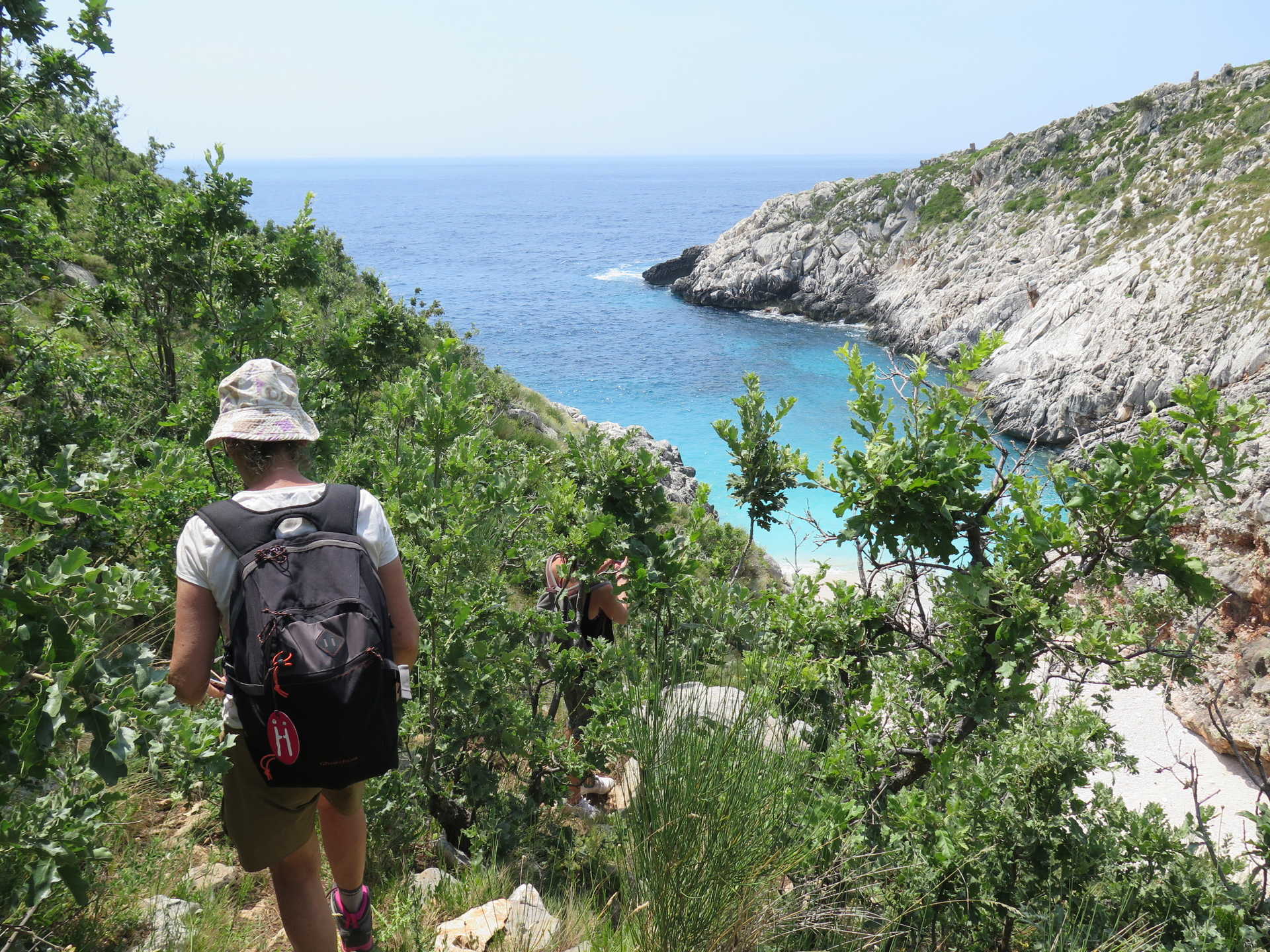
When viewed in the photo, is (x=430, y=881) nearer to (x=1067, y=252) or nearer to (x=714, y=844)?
(x=714, y=844)

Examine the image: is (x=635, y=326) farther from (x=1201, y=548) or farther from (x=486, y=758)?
(x=486, y=758)

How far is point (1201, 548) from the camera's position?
16.5m

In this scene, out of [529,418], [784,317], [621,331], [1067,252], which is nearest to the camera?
[529,418]

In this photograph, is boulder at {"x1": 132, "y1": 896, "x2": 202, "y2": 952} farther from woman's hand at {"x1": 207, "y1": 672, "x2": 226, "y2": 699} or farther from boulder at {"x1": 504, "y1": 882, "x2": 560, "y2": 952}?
boulder at {"x1": 504, "y1": 882, "x2": 560, "y2": 952}

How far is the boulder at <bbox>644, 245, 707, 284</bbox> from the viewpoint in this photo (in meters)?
74.6

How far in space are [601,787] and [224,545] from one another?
3499 mm

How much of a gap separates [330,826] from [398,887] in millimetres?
967

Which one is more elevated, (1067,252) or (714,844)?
(1067,252)

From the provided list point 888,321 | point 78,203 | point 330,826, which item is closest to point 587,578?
point 330,826

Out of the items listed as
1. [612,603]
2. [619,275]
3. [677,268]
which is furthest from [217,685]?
[619,275]

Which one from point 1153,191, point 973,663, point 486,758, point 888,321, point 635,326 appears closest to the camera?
point 973,663

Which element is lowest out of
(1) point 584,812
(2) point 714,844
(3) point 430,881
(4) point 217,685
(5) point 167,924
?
(1) point 584,812

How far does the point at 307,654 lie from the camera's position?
2.11 meters

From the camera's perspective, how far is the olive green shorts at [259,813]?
244cm
